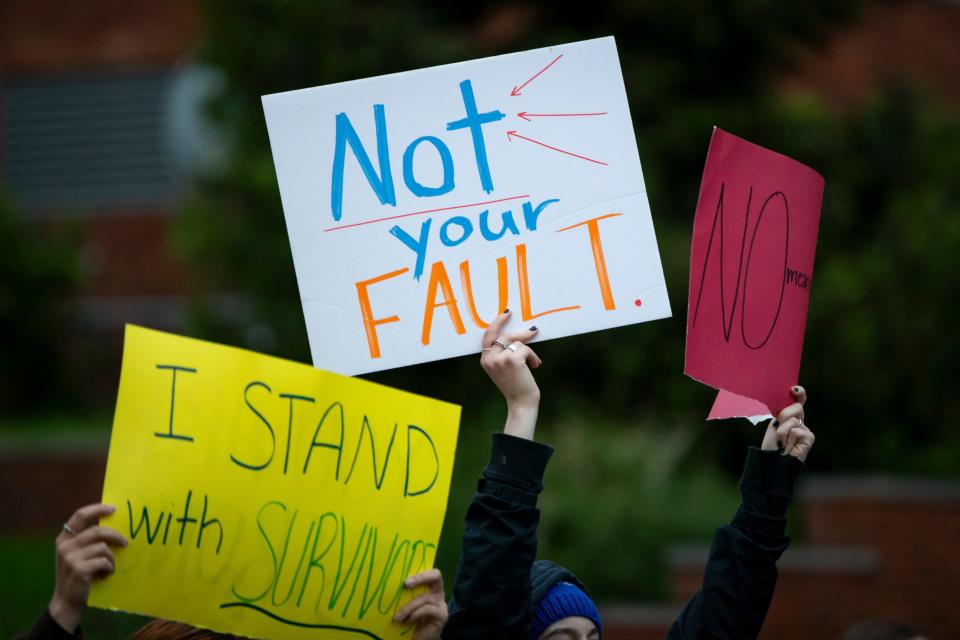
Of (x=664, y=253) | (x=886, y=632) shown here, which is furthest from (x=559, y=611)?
(x=664, y=253)

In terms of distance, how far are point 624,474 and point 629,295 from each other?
192 inches

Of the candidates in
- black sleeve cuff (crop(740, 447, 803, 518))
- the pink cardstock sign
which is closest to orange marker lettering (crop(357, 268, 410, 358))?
the pink cardstock sign

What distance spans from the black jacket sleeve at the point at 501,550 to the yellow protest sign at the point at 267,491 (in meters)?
0.09

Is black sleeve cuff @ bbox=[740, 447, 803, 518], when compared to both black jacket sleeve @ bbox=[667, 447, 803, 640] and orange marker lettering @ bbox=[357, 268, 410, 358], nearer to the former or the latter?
black jacket sleeve @ bbox=[667, 447, 803, 640]

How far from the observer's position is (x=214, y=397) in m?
2.52

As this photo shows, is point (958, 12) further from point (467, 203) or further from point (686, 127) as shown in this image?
point (467, 203)

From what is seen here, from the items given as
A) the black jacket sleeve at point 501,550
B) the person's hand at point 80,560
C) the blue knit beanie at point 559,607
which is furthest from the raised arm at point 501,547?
the person's hand at point 80,560

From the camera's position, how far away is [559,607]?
2.76 m

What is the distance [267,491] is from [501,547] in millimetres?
474

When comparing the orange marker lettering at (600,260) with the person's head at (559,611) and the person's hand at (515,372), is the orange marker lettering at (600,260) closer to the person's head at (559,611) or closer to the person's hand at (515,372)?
the person's hand at (515,372)

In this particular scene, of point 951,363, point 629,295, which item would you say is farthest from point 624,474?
point 629,295

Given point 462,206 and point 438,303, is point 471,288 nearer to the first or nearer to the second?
point 438,303

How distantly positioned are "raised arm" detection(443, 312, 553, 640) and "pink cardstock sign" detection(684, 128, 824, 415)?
1.49 ft

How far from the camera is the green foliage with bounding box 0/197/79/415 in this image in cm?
1549
